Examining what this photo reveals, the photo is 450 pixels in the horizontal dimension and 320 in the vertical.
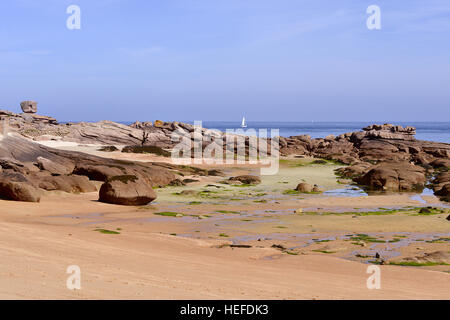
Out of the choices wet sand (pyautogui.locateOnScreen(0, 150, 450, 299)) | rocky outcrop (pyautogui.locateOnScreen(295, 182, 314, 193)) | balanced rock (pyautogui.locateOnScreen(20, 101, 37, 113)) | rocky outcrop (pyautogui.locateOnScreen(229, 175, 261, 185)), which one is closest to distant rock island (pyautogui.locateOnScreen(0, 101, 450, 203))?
balanced rock (pyautogui.locateOnScreen(20, 101, 37, 113))

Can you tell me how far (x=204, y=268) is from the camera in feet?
28.3

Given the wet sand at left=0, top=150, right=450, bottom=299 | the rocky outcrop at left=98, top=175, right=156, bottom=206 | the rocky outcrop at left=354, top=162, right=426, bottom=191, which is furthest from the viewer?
the rocky outcrop at left=354, top=162, right=426, bottom=191

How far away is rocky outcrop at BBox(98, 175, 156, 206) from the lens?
1917 centimetres

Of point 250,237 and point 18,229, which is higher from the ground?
point 18,229

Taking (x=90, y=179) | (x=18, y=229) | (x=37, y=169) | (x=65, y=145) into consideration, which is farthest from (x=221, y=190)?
(x=65, y=145)

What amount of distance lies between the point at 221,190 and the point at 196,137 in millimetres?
27126

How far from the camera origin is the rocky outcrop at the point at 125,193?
62.9ft

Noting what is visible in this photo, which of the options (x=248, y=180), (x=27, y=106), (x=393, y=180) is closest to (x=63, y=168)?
(x=248, y=180)

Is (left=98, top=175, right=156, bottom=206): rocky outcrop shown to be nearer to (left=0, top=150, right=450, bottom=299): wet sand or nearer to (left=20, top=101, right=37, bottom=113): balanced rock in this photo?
(left=0, top=150, right=450, bottom=299): wet sand

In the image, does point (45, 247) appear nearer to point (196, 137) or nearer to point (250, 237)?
point (250, 237)

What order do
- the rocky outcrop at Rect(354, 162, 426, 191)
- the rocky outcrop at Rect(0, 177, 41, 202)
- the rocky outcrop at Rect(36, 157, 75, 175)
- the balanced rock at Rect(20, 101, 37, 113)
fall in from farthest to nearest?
the balanced rock at Rect(20, 101, 37, 113), the rocky outcrop at Rect(354, 162, 426, 191), the rocky outcrop at Rect(36, 157, 75, 175), the rocky outcrop at Rect(0, 177, 41, 202)

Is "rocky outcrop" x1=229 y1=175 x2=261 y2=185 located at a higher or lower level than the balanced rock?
lower
